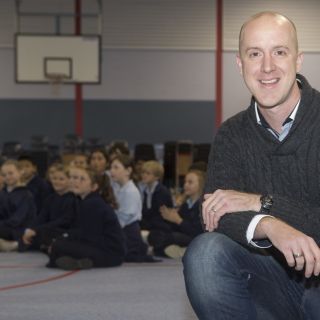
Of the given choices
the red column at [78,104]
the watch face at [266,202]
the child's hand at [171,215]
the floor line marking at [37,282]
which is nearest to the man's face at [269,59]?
the watch face at [266,202]

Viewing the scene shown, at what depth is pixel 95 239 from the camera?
6.64m

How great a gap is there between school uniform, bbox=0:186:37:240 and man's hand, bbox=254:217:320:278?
5.93 m

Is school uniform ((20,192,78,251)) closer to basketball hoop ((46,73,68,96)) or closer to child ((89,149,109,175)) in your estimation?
child ((89,149,109,175))

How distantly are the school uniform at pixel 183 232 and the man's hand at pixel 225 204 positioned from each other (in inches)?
192

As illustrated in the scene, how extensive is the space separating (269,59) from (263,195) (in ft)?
1.43

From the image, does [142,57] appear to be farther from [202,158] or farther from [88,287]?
[88,287]

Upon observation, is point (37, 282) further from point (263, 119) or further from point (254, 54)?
point (254, 54)

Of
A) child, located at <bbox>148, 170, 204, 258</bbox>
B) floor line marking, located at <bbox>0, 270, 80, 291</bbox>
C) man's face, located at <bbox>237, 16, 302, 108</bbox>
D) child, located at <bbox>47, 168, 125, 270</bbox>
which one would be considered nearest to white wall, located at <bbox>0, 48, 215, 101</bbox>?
child, located at <bbox>148, 170, 204, 258</bbox>

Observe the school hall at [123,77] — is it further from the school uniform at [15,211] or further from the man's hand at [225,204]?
the man's hand at [225,204]

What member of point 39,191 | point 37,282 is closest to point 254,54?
point 37,282

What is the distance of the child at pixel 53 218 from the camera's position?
25.1 feet

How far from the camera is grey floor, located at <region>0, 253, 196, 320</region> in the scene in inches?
177

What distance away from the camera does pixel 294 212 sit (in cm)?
244

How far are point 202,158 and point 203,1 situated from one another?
3.93 metres
